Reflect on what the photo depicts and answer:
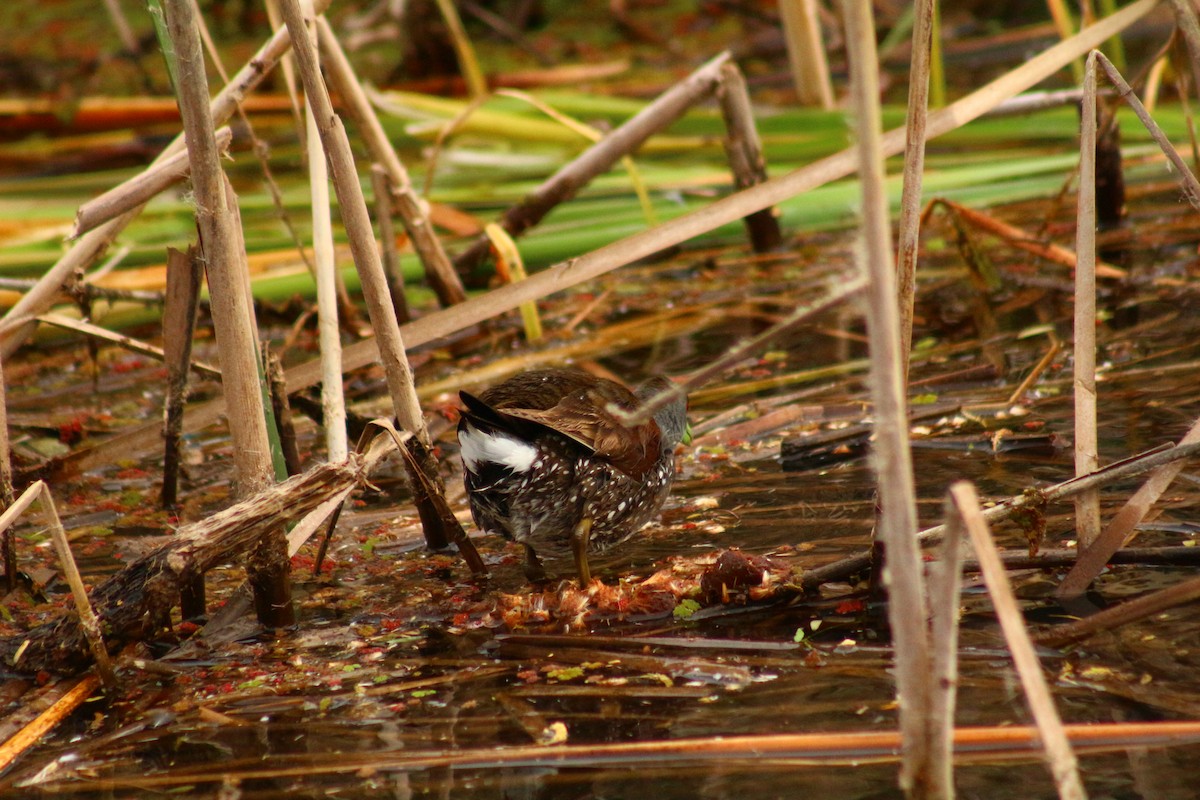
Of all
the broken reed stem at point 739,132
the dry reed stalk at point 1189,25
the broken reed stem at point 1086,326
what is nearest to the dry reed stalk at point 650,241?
the dry reed stalk at point 1189,25

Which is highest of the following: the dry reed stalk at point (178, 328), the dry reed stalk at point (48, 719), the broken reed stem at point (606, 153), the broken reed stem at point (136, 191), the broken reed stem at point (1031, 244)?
the broken reed stem at point (606, 153)

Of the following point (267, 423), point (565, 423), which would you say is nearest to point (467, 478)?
point (565, 423)

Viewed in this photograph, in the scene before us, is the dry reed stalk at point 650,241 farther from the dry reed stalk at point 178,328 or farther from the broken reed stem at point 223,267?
the broken reed stem at point 223,267

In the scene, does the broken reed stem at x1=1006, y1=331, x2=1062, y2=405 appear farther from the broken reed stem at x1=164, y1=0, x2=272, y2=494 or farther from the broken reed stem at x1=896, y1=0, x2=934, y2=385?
the broken reed stem at x1=164, y1=0, x2=272, y2=494

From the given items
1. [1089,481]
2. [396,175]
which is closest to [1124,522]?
[1089,481]

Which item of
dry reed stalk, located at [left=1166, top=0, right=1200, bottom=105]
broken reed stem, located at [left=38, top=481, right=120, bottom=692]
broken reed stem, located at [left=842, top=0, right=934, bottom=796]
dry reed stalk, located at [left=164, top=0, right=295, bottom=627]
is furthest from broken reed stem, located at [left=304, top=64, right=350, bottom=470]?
dry reed stalk, located at [left=1166, top=0, right=1200, bottom=105]

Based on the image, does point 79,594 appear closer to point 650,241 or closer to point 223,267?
point 223,267

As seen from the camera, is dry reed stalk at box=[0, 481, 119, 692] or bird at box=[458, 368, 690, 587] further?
bird at box=[458, 368, 690, 587]
